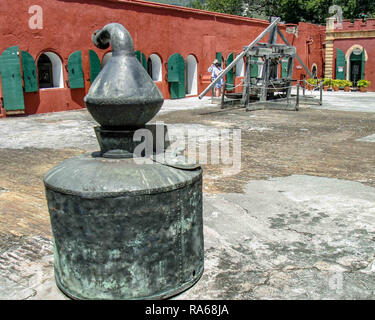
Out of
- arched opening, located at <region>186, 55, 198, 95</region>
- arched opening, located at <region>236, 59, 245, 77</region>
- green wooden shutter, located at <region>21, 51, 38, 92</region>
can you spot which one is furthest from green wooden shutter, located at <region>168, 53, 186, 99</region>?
green wooden shutter, located at <region>21, 51, 38, 92</region>

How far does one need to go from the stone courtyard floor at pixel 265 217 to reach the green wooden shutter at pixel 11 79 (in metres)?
3.74

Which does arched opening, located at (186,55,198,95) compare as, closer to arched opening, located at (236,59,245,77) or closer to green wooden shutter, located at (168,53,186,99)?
green wooden shutter, located at (168,53,186,99)

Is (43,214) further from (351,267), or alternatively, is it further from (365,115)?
(365,115)

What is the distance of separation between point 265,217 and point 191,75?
16.7 metres

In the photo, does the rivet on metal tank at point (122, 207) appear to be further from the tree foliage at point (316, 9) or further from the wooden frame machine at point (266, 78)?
the tree foliage at point (316, 9)

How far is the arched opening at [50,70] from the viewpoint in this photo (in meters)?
14.9

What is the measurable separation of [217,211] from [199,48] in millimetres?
16393

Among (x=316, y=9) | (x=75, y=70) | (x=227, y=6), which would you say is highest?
(x=227, y=6)

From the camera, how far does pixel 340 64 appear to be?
26.7 meters

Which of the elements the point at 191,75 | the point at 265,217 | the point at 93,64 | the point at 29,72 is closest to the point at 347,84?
the point at 191,75

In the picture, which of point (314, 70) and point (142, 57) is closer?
point (142, 57)

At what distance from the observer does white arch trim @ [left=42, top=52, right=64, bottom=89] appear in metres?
14.8

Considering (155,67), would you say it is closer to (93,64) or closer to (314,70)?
(93,64)

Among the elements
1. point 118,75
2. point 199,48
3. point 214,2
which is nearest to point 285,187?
point 118,75
